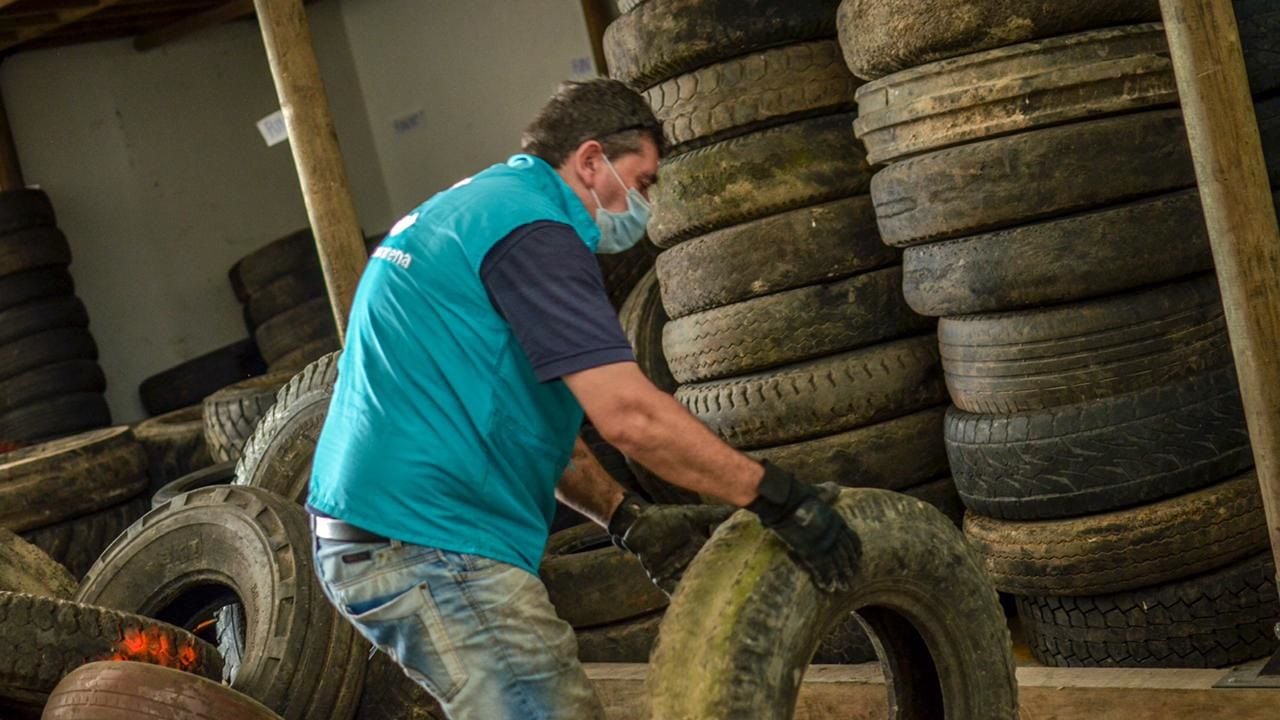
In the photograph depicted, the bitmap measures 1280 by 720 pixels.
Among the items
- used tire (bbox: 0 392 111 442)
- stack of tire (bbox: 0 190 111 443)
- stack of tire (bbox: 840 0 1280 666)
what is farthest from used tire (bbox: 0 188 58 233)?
stack of tire (bbox: 840 0 1280 666)

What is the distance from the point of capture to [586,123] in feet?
8.77

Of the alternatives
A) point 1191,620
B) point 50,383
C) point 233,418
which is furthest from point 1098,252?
point 50,383

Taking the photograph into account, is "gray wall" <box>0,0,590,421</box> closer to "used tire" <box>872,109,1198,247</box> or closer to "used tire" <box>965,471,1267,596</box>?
"used tire" <box>872,109,1198,247</box>

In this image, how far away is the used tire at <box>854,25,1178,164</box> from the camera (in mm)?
3744

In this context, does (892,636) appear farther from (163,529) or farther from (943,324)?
(163,529)

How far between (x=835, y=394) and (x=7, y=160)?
7.97 metres

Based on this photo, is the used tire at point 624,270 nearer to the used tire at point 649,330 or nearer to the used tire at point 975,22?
the used tire at point 649,330

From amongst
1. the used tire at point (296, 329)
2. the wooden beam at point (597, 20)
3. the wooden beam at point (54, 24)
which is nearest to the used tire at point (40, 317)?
the used tire at point (296, 329)

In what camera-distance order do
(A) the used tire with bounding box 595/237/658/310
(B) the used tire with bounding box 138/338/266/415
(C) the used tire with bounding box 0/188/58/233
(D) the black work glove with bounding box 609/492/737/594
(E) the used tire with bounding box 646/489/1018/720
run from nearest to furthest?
(E) the used tire with bounding box 646/489/1018/720, (D) the black work glove with bounding box 609/492/737/594, (A) the used tire with bounding box 595/237/658/310, (C) the used tire with bounding box 0/188/58/233, (B) the used tire with bounding box 138/338/266/415

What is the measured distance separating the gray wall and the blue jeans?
8.04 m

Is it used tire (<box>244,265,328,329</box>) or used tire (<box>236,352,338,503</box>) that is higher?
used tire (<box>244,265,328,329</box>)

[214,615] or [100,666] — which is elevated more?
[100,666]

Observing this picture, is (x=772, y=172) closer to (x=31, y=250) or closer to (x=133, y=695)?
(x=133, y=695)

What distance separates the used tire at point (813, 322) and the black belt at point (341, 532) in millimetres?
2239
